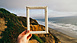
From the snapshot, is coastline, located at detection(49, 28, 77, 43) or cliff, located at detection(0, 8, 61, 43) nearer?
cliff, located at detection(0, 8, 61, 43)

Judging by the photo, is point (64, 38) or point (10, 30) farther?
point (64, 38)

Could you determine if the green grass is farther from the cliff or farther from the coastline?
the coastline

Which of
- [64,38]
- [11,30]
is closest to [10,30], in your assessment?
[11,30]

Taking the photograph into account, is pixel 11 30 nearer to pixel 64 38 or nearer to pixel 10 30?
pixel 10 30

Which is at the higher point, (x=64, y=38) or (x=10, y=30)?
(x=10, y=30)

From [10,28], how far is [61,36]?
2.98 metres

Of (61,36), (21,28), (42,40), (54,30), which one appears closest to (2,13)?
(21,28)

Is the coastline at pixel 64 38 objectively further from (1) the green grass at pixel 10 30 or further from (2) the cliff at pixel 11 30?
(1) the green grass at pixel 10 30

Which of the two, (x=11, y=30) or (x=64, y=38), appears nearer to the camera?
(x=11, y=30)

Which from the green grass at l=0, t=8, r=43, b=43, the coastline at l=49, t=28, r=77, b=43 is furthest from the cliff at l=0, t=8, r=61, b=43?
the coastline at l=49, t=28, r=77, b=43

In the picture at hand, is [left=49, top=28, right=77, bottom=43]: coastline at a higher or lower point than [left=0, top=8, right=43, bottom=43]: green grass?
lower

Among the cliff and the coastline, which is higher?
the cliff

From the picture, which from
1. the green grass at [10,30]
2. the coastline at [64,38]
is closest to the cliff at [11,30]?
the green grass at [10,30]

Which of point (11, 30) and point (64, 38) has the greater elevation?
point (11, 30)
